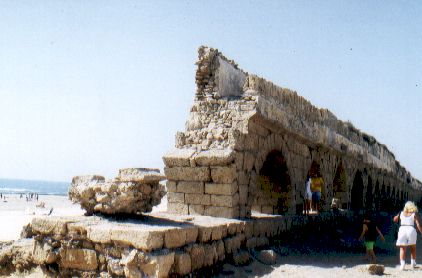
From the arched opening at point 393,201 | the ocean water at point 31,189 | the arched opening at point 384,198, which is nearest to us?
the arched opening at point 384,198

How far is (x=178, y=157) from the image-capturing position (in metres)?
7.45

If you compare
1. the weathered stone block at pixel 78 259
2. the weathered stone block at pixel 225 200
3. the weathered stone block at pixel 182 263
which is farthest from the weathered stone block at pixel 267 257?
the weathered stone block at pixel 78 259

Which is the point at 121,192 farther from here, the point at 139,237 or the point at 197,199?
the point at 197,199

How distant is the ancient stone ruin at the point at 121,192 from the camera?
17.6 ft

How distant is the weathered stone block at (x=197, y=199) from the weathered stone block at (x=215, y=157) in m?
0.56

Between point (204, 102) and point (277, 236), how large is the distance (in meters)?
3.00

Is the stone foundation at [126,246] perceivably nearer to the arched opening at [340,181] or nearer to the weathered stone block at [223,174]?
the weathered stone block at [223,174]

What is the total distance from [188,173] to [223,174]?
70 cm

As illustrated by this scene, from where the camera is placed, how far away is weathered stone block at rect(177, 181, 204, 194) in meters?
7.27

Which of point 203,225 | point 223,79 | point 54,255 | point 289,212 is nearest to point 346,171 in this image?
point 289,212

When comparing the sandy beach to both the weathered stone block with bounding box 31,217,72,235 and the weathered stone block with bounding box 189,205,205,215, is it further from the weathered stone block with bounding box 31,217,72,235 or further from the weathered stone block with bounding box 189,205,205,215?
the weathered stone block with bounding box 31,217,72,235

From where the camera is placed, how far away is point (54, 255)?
5.18m

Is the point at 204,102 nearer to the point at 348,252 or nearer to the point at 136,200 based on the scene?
the point at 136,200

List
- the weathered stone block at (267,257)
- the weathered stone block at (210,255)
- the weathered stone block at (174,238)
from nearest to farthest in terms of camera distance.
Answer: the weathered stone block at (174,238) < the weathered stone block at (210,255) < the weathered stone block at (267,257)
